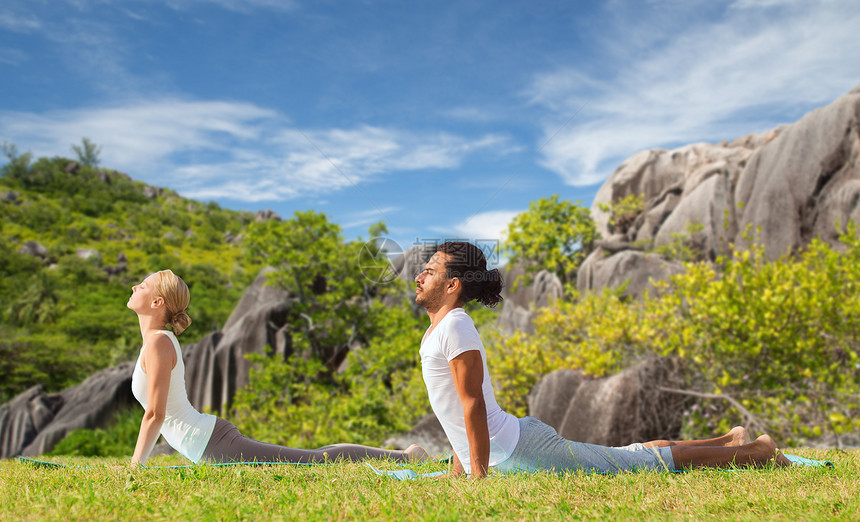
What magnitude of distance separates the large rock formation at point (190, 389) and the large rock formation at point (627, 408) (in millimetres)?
11053

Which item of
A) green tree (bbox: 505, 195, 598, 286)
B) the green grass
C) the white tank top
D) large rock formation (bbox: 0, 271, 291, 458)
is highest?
green tree (bbox: 505, 195, 598, 286)

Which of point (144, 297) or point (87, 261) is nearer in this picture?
point (144, 297)

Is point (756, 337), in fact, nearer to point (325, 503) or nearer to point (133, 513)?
point (325, 503)

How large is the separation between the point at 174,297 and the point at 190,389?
1705cm

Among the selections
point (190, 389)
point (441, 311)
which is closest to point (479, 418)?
point (441, 311)

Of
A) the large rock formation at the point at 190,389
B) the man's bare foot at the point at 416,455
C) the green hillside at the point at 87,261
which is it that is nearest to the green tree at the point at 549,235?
the large rock formation at the point at 190,389

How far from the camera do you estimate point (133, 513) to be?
2781mm

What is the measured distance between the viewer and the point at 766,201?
18.4 m

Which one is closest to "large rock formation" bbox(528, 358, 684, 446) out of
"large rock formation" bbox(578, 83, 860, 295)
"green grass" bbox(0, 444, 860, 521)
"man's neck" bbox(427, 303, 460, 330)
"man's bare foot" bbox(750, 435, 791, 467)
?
"large rock formation" bbox(578, 83, 860, 295)

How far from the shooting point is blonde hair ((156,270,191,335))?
4184 mm

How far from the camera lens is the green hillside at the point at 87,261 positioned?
32406 mm

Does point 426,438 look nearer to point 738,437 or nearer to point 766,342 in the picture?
point 766,342

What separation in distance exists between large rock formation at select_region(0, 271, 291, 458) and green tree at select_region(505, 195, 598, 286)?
10320mm

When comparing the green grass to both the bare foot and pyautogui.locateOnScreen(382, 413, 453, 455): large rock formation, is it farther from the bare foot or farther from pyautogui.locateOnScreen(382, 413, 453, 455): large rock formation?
pyautogui.locateOnScreen(382, 413, 453, 455): large rock formation
